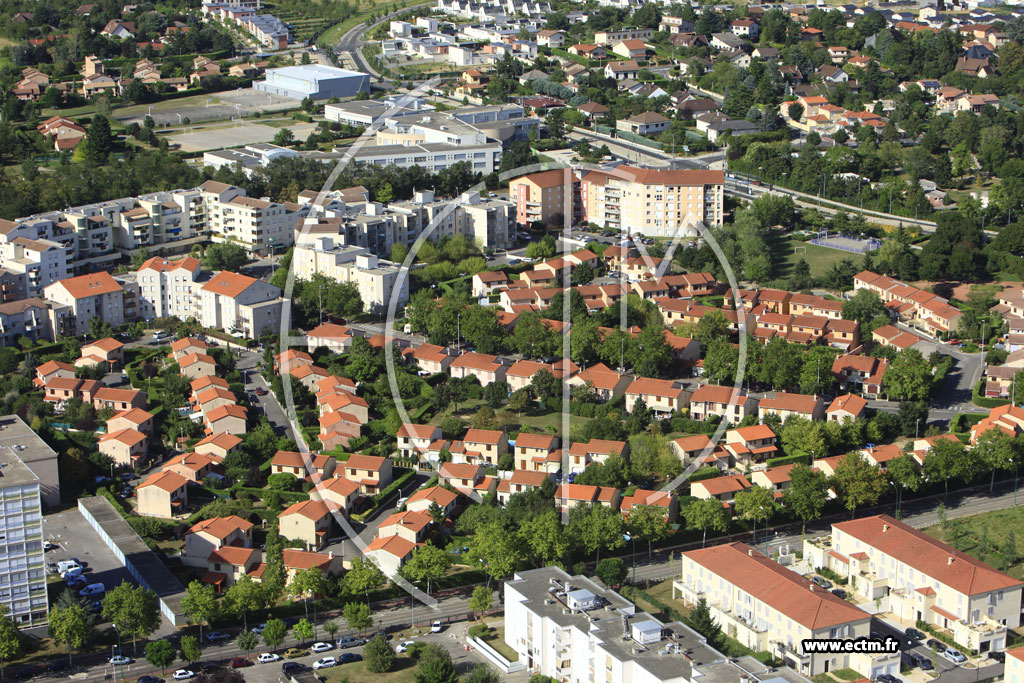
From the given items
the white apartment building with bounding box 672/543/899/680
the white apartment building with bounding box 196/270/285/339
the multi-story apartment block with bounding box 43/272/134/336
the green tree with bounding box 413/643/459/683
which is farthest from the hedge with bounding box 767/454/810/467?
the multi-story apartment block with bounding box 43/272/134/336

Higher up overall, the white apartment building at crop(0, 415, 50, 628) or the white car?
the white apartment building at crop(0, 415, 50, 628)

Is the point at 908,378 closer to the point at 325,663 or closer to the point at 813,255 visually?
the point at 813,255

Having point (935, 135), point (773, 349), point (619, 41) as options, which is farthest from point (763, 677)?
point (619, 41)

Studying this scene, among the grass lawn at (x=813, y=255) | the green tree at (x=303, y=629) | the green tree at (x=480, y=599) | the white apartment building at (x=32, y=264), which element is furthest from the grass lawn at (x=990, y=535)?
the white apartment building at (x=32, y=264)

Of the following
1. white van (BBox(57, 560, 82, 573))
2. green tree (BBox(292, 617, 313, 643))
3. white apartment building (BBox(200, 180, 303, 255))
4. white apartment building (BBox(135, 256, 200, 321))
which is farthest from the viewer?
white apartment building (BBox(200, 180, 303, 255))

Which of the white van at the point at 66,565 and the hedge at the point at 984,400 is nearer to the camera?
the white van at the point at 66,565

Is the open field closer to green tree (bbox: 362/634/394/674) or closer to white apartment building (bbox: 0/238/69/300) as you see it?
white apartment building (bbox: 0/238/69/300)

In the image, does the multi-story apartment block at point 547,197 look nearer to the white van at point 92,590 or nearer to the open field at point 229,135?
the open field at point 229,135

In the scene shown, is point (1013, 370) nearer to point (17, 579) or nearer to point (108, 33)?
point (17, 579)
